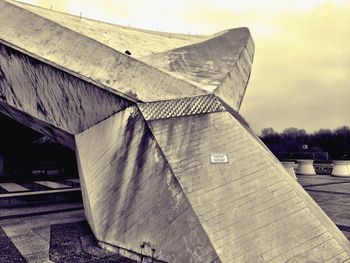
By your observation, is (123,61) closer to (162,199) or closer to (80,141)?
(80,141)

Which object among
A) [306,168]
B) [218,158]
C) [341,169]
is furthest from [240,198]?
[306,168]

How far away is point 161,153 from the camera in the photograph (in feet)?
22.2

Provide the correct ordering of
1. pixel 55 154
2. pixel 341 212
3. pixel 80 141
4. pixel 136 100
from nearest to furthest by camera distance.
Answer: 1. pixel 136 100
2. pixel 80 141
3. pixel 341 212
4. pixel 55 154

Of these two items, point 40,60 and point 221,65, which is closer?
point 40,60

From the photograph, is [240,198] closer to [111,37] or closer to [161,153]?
[161,153]

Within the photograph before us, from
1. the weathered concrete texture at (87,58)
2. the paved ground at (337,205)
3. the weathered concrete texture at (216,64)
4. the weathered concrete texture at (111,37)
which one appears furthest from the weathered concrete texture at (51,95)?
the paved ground at (337,205)

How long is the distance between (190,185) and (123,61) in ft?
15.2

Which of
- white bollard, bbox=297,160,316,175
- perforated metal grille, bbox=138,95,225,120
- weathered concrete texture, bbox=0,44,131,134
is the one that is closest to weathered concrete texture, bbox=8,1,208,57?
weathered concrete texture, bbox=0,44,131,134

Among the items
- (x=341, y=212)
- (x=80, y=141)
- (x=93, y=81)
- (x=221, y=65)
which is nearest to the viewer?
(x=93, y=81)

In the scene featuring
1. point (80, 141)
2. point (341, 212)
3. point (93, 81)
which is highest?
point (93, 81)

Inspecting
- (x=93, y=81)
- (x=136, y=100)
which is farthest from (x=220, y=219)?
(x=93, y=81)

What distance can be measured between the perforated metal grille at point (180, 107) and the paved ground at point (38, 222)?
3.35m

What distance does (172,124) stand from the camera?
291 inches

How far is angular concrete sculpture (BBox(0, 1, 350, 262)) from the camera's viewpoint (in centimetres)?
540
